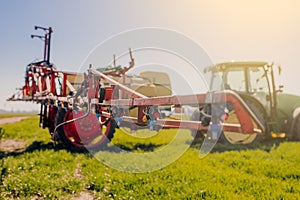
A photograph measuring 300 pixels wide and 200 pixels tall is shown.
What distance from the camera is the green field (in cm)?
388

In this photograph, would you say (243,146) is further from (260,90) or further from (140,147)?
(140,147)

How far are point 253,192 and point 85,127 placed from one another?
4.37 metres

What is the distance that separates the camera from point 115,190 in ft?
13.5

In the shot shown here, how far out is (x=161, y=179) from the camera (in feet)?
15.0

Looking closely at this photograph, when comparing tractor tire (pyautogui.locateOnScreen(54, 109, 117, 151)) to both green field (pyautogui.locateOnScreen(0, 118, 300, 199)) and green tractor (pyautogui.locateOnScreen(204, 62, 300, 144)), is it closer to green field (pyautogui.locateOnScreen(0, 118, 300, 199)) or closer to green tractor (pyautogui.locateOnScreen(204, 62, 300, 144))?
green field (pyautogui.locateOnScreen(0, 118, 300, 199))

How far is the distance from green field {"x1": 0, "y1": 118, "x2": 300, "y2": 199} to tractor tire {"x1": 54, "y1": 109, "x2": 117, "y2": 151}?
0.68m

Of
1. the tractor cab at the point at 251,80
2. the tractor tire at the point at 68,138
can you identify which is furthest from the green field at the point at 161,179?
the tractor cab at the point at 251,80

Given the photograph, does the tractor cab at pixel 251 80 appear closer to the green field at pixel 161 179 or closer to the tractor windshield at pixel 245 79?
the tractor windshield at pixel 245 79

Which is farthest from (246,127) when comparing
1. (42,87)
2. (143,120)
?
(42,87)

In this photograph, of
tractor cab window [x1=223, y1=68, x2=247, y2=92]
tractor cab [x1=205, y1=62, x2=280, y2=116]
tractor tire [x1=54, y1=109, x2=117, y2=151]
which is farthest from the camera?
tractor cab window [x1=223, y1=68, x2=247, y2=92]

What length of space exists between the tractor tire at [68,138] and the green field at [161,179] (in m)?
0.68

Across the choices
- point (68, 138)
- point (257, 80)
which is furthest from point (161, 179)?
point (257, 80)

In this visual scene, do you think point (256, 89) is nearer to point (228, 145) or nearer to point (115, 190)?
point (228, 145)

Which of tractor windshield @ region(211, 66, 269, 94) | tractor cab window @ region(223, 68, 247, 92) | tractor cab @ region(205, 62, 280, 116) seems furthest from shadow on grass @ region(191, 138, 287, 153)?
tractor cab window @ region(223, 68, 247, 92)
